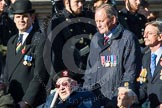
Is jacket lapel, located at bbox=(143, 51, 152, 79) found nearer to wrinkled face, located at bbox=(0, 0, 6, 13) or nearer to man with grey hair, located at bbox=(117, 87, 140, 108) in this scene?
man with grey hair, located at bbox=(117, 87, 140, 108)

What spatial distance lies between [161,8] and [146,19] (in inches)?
151

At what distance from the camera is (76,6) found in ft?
30.0

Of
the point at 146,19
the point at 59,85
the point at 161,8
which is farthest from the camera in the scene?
the point at 161,8

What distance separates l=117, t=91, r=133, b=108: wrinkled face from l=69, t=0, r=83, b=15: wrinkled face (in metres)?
1.58

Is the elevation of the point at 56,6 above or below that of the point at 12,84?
above

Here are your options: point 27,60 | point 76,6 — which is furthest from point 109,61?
point 76,6

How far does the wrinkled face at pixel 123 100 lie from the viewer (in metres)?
7.98

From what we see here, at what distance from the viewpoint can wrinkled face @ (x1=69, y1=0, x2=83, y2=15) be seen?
905cm

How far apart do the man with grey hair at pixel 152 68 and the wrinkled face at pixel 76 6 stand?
978 millimetres

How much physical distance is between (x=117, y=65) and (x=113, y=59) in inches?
3.2

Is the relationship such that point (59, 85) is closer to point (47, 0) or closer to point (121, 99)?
point (121, 99)

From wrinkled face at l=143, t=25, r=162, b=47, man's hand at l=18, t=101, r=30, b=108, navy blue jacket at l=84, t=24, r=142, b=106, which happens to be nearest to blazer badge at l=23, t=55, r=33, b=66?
man's hand at l=18, t=101, r=30, b=108

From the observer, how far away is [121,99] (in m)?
7.98

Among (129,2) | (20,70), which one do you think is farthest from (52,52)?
(129,2)
